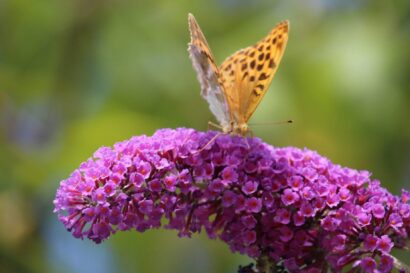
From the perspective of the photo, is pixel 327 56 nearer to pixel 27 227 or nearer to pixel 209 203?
pixel 209 203

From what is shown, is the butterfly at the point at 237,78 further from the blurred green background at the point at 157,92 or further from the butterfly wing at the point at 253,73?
the blurred green background at the point at 157,92

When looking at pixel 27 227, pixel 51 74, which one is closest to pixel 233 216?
pixel 27 227

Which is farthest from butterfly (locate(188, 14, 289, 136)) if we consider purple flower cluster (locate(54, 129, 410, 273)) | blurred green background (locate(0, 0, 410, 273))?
blurred green background (locate(0, 0, 410, 273))

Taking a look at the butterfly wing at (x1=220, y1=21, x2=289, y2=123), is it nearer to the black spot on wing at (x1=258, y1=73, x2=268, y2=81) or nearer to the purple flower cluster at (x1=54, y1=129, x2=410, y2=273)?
the black spot on wing at (x1=258, y1=73, x2=268, y2=81)

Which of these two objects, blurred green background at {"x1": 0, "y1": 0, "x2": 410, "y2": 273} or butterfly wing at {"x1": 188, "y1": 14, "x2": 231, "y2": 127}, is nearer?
butterfly wing at {"x1": 188, "y1": 14, "x2": 231, "y2": 127}

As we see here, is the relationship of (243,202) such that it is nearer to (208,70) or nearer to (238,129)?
(238,129)

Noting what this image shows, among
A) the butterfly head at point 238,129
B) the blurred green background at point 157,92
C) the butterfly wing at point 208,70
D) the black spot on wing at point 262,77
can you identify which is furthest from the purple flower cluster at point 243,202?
the blurred green background at point 157,92
